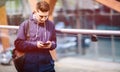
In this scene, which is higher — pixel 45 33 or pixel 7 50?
pixel 45 33

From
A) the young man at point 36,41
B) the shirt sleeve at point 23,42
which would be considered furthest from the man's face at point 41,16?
the shirt sleeve at point 23,42

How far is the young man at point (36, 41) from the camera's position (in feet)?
10.4

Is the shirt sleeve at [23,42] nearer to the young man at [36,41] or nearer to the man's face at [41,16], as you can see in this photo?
the young man at [36,41]

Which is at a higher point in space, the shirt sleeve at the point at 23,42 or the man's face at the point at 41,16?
the man's face at the point at 41,16

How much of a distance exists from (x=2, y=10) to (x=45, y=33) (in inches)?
81.5

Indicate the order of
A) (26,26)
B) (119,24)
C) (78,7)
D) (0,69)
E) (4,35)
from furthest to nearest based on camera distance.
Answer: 1. (78,7)
2. (119,24)
3. (4,35)
4. (0,69)
5. (26,26)

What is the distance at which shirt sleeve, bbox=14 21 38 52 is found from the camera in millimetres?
3169

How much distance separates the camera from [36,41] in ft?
10.5

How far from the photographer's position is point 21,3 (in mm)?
5879

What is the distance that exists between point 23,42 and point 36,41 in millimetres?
135

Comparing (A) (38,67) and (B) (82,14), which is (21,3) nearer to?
(A) (38,67)

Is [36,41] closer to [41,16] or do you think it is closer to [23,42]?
[23,42]

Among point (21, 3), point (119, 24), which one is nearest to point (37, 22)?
point (21, 3)

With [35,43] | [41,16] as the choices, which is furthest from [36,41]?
[41,16]
